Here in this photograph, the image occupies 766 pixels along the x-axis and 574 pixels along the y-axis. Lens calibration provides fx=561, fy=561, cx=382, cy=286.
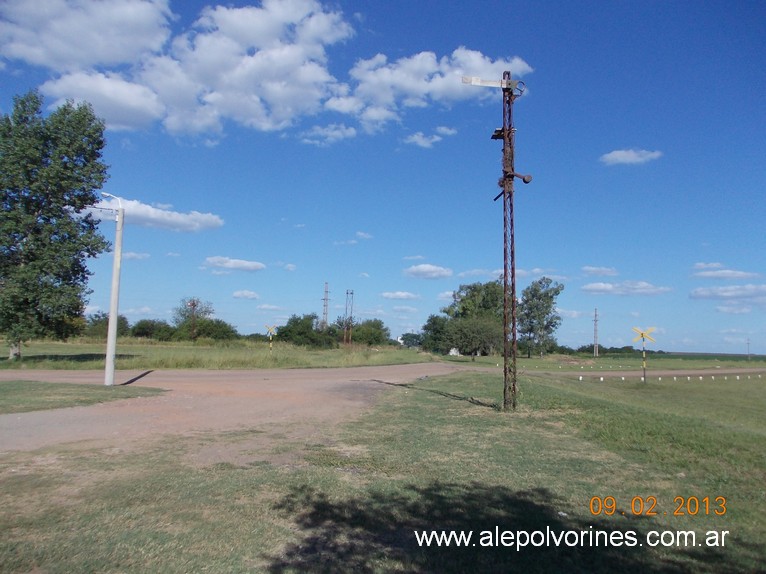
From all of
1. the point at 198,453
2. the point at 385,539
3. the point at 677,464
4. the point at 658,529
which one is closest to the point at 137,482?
the point at 198,453

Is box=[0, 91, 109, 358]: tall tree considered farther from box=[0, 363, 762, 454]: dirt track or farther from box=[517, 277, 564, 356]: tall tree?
box=[517, 277, 564, 356]: tall tree

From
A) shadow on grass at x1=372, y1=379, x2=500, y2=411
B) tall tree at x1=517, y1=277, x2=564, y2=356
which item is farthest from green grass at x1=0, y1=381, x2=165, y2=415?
tall tree at x1=517, y1=277, x2=564, y2=356

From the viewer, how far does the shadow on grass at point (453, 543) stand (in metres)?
4.55

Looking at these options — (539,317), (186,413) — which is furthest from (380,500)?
(539,317)

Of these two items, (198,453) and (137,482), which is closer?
(137,482)

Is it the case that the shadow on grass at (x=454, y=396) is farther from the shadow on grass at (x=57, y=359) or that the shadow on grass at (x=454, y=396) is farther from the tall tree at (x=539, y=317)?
the tall tree at (x=539, y=317)

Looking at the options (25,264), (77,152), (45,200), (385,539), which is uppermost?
(77,152)

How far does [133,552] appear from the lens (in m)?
4.57

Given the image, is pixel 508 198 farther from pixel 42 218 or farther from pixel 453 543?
pixel 42 218

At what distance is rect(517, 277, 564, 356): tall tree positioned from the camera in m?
102

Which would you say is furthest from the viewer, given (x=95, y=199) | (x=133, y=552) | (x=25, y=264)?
(x=95, y=199)

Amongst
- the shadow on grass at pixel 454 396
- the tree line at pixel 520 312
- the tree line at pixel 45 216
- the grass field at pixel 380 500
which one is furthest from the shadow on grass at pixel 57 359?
the tree line at pixel 520 312

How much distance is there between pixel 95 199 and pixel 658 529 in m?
31.3

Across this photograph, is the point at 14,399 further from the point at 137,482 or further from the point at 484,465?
the point at 484,465
